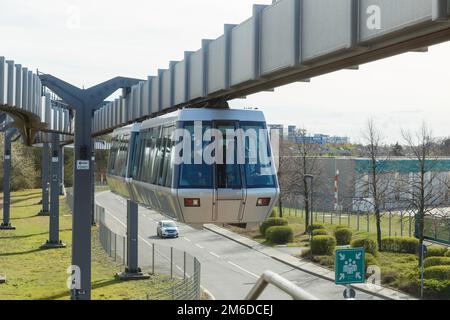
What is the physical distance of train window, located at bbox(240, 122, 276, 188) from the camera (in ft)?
42.4

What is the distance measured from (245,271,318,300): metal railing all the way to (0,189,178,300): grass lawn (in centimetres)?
1876

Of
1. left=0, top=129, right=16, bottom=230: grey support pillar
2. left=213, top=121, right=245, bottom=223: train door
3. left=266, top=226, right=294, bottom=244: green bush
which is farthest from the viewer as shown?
left=0, top=129, right=16, bottom=230: grey support pillar

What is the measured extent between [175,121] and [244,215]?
7.32ft

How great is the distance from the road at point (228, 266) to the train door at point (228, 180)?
5.53 m

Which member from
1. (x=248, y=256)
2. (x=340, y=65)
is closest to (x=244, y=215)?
(x=340, y=65)

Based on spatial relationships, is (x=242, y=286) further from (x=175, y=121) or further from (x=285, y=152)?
(x=285, y=152)

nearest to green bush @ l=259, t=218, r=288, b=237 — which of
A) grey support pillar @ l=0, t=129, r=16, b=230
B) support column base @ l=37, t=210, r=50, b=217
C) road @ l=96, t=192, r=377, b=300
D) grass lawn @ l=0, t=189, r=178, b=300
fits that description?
road @ l=96, t=192, r=377, b=300

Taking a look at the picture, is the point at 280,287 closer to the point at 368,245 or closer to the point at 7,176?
the point at 368,245

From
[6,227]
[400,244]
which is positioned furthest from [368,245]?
[6,227]

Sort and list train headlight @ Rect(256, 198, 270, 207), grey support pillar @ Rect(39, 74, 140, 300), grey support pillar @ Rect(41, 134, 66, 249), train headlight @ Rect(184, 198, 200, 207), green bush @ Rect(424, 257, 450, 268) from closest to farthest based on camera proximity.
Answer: train headlight @ Rect(184, 198, 200, 207), train headlight @ Rect(256, 198, 270, 207), grey support pillar @ Rect(39, 74, 140, 300), green bush @ Rect(424, 257, 450, 268), grey support pillar @ Rect(41, 134, 66, 249)

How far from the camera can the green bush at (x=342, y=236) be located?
3612 cm

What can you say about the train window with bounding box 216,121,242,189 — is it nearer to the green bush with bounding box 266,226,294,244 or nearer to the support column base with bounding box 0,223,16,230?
the green bush with bounding box 266,226,294,244

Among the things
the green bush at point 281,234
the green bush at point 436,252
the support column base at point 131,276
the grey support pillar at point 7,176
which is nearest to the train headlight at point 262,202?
the support column base at point 131,276

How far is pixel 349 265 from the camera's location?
55.9ft
